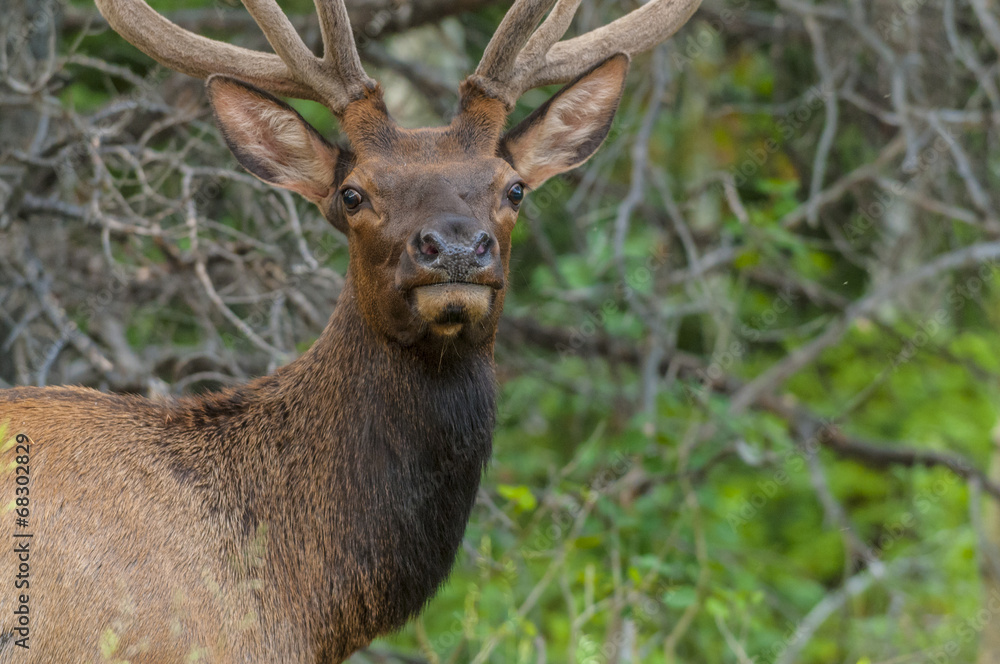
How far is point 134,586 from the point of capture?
11.2ft

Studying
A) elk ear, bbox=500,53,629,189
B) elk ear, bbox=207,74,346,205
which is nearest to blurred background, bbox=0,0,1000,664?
elk ear, bbox=207,74,346,205

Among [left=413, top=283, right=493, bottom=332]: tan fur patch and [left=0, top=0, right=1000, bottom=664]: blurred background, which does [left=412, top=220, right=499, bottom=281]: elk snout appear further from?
[left=0, top=0, right=1000, bottom=664]: blurred background

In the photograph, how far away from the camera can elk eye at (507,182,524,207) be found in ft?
13.6

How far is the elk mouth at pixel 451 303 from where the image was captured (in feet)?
11.8

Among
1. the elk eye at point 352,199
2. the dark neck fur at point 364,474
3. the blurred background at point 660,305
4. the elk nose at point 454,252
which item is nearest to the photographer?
the elk nose at point 454,252

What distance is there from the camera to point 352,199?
4.06 m

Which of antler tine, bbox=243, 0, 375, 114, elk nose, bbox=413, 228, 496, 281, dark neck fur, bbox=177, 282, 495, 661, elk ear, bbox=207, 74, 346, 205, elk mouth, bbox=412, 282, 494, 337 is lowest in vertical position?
dark neck fur, bbox=177, 282, 495, 661

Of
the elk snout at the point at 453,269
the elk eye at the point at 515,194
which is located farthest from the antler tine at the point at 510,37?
the elk snout at the point at 453,269

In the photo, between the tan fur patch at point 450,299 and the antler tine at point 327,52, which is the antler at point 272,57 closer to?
the antler tine at point 327,52

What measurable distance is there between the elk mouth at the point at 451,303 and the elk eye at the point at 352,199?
1.86ft

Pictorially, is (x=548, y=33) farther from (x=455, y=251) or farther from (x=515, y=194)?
(x=455, y=251)

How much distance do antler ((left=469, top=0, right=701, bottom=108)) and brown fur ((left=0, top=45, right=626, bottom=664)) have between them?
0.16 m

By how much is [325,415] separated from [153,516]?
0.73 m

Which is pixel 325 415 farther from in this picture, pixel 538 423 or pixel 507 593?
pixel 538 423
